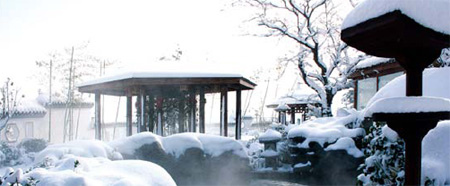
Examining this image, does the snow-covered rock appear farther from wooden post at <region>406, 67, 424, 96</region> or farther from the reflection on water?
wooden post at <region>406, 67, 424, 96</region>

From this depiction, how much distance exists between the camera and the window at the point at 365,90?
15.2m

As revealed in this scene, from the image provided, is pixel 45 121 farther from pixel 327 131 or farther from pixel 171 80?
pixel 327 131

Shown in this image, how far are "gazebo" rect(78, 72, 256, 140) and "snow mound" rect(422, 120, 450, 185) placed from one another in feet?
26.3

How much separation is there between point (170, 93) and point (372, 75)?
862cm

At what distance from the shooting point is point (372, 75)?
1488 centimetres

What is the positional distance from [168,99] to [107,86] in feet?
7.89

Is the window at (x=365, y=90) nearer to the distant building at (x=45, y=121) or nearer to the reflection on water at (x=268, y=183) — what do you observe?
the reflection on water at (x=268, y=183)

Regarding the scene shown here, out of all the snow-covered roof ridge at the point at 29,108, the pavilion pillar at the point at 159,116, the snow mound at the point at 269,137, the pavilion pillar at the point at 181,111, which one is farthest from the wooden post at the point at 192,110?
the snow-covered roof ridge at the point at 29,108

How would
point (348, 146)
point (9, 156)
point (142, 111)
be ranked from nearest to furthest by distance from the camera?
1. point (348, 146)
2. point (142, 111)
3. point (9, 156)

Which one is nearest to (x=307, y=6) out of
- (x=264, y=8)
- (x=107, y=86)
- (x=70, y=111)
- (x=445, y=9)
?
(x=264, y=8)

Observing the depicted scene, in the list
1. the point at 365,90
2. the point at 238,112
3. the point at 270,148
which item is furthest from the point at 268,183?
the point at 365,90

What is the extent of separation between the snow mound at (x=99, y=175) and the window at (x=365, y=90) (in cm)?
1343

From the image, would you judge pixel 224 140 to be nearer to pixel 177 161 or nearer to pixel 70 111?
pixel 177 161

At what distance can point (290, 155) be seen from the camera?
38.1 feet
